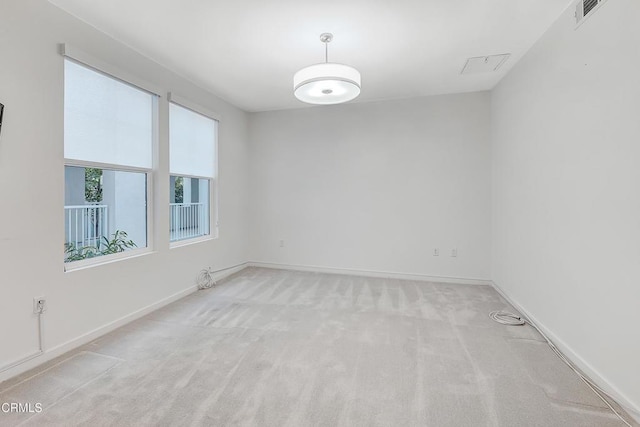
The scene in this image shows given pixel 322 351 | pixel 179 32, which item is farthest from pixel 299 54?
pixel 322 351

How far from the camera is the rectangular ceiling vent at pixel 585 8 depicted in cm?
197

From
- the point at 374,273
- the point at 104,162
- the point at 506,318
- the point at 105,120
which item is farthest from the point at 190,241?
the point at 506,318

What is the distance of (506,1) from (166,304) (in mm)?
4187

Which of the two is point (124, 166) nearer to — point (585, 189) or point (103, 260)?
point (103, 260)

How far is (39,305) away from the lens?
2.17 metres

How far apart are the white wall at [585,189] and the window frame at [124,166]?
3.73 m

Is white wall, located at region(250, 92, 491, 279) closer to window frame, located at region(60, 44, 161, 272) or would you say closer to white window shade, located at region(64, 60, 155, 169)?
window frame, located at region(60, 44, 161, 272)

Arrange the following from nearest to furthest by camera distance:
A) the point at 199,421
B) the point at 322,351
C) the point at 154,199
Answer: the point at 199,421 → the point at 322,351 → the point at 154,199

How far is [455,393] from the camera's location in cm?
185

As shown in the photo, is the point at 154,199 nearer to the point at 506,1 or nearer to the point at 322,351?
the point at 322,351

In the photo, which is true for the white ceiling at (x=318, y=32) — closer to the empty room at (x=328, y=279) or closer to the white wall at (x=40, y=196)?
the empty room at (x=328, y=279)

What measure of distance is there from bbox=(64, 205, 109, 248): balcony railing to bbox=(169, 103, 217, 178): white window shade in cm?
95

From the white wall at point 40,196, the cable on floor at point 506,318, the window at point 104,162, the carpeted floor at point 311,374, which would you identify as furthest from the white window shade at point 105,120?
the cable on floor at point 506,318

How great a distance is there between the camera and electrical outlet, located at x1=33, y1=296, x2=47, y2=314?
7.05 ft
